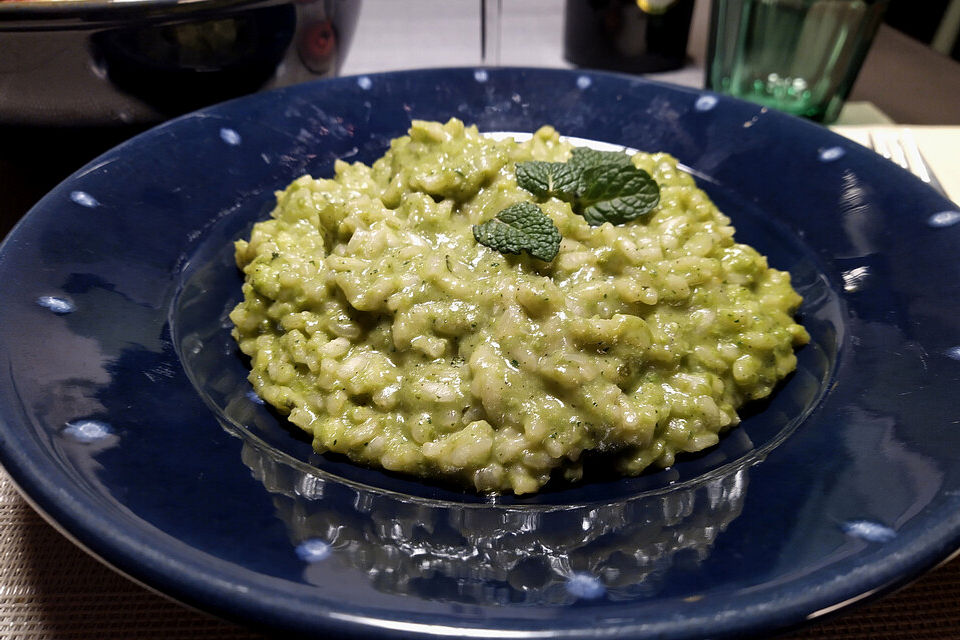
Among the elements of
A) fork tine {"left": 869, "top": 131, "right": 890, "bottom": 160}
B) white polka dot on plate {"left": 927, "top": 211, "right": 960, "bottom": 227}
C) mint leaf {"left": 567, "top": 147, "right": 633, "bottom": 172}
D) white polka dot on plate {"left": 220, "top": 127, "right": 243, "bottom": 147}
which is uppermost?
mint leaf {"left": 567, "top": 147, "right": 633, "bottom": 172}

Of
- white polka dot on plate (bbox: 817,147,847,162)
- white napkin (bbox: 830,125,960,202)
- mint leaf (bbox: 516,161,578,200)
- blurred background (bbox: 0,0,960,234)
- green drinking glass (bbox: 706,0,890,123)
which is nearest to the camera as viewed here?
mint leaf (bbox: 516,161,578,200)

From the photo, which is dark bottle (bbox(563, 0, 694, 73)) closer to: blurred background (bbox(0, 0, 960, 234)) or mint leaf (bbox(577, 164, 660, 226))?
blurred background (bbox(0, 0, 960, 234))

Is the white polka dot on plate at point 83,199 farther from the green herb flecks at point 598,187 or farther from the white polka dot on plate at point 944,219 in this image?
the white polka dot on plate at point 944,219

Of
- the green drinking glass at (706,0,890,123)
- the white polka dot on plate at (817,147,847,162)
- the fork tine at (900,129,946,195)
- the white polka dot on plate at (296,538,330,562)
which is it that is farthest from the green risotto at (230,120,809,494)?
the green drinking glass at (706,0,890,123)

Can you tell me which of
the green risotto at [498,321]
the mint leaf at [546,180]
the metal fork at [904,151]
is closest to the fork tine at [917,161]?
the metal fork at [904,151]

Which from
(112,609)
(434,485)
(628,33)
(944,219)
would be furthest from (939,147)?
(112,609)

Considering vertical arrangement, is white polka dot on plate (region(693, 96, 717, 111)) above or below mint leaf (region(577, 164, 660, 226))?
below

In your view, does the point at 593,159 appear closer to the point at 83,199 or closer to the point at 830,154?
the point at 830,154
